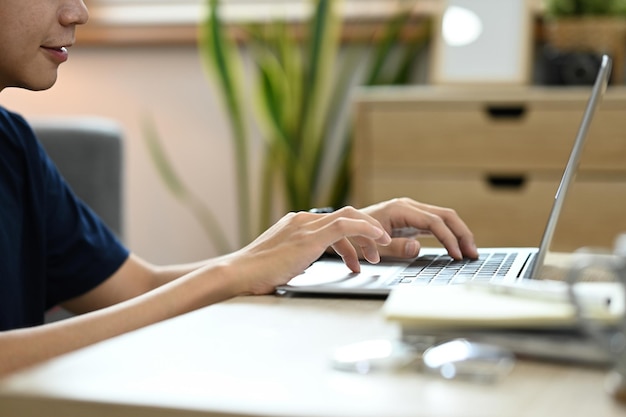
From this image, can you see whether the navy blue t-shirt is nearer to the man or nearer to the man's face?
the man

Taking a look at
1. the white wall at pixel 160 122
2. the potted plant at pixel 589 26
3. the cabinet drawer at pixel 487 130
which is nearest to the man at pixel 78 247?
the cabinet drawer at pixel 487 130

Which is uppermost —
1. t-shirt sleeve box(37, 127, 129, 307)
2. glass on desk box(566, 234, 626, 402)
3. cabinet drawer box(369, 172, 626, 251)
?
glass on desk box(566, 234, 626, 402)

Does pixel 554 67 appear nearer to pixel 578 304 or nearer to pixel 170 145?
pixel 170 145

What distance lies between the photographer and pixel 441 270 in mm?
1189

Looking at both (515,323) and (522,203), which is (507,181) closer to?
(522,203)

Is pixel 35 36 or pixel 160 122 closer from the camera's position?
pixel 35 36

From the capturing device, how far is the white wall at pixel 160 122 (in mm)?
3605

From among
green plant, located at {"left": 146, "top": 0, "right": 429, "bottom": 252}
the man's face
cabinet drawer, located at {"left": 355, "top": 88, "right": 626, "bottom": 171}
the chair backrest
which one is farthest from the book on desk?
green plant, located at {"left": 146, "top": 0, "right": 429, "bottom": 252}

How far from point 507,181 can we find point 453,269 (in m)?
1.75

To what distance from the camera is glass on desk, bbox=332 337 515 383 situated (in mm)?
694

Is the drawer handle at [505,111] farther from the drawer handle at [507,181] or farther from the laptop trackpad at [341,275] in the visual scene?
the laptop trackpad at [341,275]

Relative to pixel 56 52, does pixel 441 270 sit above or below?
below

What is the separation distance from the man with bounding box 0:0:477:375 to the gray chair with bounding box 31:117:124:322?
18.4 inches

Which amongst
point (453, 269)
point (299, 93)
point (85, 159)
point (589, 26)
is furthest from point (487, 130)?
point (453, 269)
